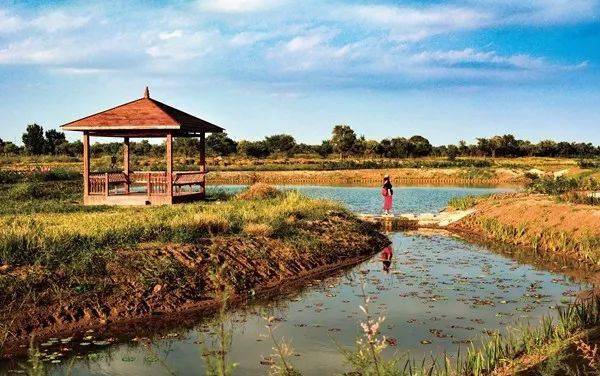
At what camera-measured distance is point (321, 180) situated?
59094 millimetres

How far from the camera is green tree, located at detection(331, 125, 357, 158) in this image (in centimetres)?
9819

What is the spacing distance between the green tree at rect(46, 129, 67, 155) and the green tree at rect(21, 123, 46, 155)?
1205mm

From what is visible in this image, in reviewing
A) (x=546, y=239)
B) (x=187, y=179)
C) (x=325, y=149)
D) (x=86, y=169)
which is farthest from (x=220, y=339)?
(x=325, y=149)

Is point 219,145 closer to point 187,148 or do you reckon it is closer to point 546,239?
point 187,148

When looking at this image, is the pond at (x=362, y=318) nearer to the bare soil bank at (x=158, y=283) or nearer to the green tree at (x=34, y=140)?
the bare soil bank at (x=158, y=283)

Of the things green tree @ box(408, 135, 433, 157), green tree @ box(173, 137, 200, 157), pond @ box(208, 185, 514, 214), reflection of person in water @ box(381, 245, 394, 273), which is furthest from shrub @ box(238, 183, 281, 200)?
green tree @ box(408, 135, 433, 157)

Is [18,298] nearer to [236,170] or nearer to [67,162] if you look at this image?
[236,170]

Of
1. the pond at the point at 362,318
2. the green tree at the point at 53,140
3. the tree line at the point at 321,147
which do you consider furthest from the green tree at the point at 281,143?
the pond at the point at 362,318

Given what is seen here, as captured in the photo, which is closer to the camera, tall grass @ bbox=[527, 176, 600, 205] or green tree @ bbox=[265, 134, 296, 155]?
tall grass @ bbox=[527, 176, 600, 205]

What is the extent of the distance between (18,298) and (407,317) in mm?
6596

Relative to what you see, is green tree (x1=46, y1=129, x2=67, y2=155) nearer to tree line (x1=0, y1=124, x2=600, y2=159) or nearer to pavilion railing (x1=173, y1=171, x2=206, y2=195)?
tree line (x1=0, y1=124, x2=600, y2=159)

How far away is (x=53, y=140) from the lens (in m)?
105

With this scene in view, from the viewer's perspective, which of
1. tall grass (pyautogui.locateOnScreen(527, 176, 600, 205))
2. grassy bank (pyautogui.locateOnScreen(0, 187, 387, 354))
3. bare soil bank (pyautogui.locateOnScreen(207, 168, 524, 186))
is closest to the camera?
grassy bank (pyautogui.locateOnScreen(0, 187, 387, 354))

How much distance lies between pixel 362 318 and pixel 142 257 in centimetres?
461
